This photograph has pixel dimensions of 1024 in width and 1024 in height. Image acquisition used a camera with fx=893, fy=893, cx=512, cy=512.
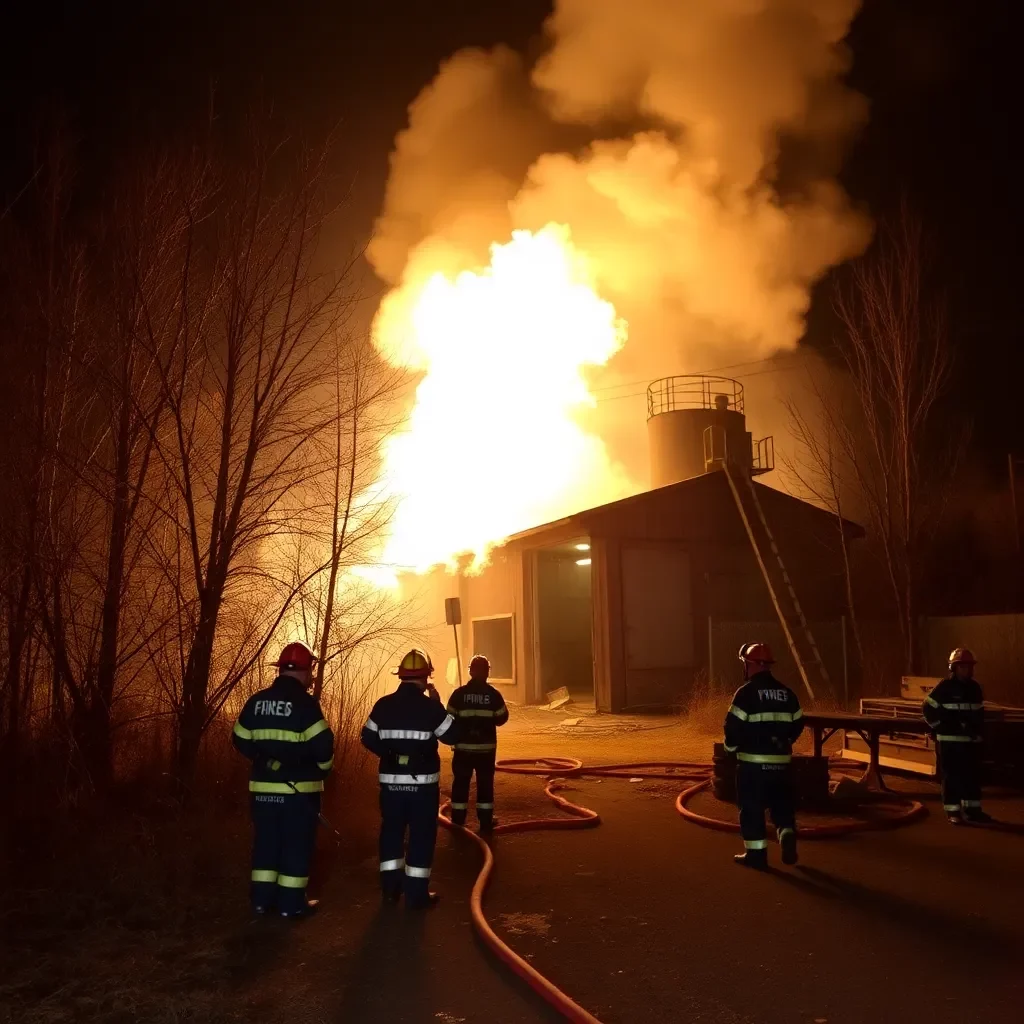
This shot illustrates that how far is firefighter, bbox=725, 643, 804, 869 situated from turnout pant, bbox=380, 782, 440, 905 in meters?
2.54

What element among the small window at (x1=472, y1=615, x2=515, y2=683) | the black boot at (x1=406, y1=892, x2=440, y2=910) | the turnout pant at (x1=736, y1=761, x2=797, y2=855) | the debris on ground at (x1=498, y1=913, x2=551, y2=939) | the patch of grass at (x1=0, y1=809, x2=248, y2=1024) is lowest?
the debris on ground at (x1=498, y1=913, x2=551, y2=939)

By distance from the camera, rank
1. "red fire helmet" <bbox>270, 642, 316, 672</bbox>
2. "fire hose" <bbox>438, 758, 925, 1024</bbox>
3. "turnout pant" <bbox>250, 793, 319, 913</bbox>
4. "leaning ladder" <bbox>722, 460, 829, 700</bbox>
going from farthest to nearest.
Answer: "leaning ladder" <bbox>722, 460, 829, 700</bbox> < "red fire helmet" <bbox>270, 642, 316, 672</bbox> < "turnout pant" <bbox>250, 793, 319, 913</bbox> < "fire hose" <bbox>438, 758, 925, 1024</bbox>

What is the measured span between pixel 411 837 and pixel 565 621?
19708 millimetres

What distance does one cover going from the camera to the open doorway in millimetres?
24828

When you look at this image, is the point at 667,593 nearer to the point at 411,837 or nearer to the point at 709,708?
the point at 709,708

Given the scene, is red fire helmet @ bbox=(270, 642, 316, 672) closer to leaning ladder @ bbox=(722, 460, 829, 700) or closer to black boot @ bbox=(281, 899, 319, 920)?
black boot @ bbox=(281, 899, 319, 920)

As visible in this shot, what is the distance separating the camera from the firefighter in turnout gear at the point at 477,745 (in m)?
8.76

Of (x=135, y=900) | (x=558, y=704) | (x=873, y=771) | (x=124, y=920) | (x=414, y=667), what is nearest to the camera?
(x=124, y=920)

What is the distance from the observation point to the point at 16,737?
8422 mm

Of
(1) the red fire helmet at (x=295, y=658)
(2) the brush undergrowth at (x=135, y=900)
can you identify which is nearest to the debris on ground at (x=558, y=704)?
(2) the brush undergrowth at (x=135, y=900)

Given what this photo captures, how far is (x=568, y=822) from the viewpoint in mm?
8766

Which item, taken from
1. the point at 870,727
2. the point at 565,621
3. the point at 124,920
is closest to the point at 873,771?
the point at 870,727

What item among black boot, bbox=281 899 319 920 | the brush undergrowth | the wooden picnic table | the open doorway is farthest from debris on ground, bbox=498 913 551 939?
the open doorway

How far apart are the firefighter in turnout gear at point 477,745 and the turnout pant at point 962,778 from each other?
4.44 meters
